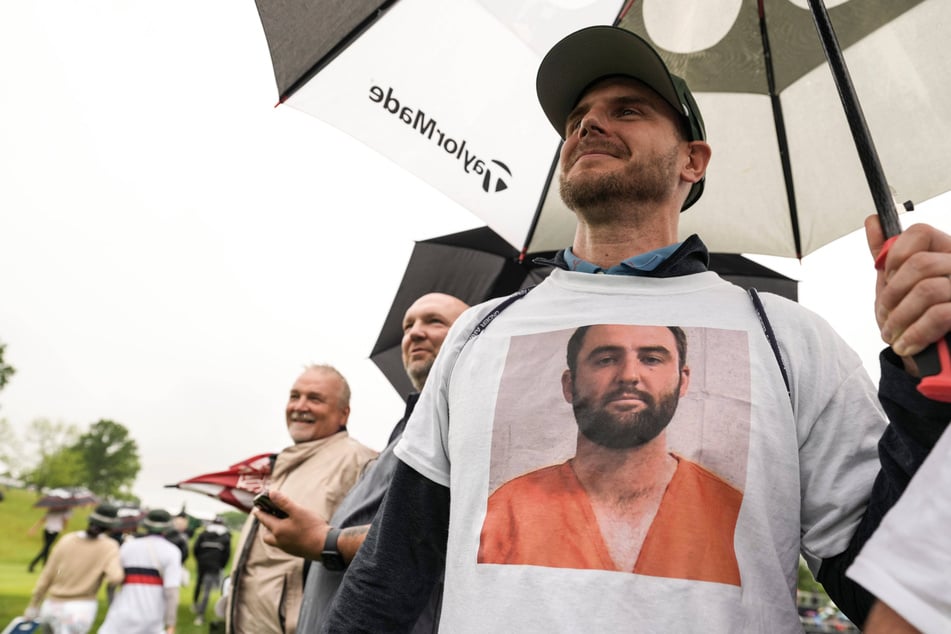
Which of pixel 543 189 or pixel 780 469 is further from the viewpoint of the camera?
pixel 543 189

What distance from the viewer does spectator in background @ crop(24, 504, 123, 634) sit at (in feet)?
27.6

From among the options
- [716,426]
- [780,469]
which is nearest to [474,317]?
[716,426]

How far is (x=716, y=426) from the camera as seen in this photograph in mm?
1375

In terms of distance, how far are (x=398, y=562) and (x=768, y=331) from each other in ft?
3.14

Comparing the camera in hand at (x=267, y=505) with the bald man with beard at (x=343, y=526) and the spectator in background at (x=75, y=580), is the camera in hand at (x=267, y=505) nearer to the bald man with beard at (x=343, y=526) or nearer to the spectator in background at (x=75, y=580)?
the bald man with beard at (x=343, y=526)

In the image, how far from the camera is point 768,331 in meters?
1.48

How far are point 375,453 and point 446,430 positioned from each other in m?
2.77

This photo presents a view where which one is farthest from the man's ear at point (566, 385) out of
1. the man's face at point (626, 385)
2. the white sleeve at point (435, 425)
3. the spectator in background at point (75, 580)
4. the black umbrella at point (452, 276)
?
the spectator in background at point (75, 580)

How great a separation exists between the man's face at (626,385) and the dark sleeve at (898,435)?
1.21 ft

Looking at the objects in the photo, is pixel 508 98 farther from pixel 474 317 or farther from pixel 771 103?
pixel 474 317

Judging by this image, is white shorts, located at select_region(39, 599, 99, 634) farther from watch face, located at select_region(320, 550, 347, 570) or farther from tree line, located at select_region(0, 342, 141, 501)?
tree line, located at select_region(0, 342, 141, 501)

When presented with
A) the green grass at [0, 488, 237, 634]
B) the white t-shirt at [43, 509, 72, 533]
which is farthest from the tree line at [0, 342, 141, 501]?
the white t-shirt at [43, 509, 72, 533]

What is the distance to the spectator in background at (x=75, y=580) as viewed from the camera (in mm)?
8398

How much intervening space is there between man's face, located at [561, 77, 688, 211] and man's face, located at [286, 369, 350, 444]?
3.08 metres
